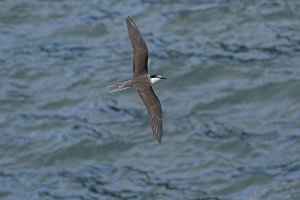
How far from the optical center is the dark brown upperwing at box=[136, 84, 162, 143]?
13014mm

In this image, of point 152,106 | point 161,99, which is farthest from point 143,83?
point 161,99

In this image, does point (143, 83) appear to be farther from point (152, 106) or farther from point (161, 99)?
point (161, 99)

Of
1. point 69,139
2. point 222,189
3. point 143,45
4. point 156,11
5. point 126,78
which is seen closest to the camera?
point 143,45

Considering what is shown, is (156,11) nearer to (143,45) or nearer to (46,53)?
(46,53)

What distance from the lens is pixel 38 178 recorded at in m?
15.7

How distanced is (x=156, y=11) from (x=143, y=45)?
5989mm

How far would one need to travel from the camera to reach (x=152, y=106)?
13203 millimetres

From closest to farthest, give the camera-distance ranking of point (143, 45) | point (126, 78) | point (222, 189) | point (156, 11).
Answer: point (143, 45) < point (222, 189) < point (126, 78) < point (156, 11)

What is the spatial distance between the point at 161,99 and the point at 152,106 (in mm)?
4020

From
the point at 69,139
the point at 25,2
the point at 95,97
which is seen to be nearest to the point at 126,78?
A: the point at 95,97

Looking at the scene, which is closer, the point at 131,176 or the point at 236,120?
the point at 131,176

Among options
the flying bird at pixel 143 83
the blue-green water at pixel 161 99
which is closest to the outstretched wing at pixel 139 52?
the flying bird at pixel 143 83

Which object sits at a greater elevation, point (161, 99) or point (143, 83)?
point (143, 83)

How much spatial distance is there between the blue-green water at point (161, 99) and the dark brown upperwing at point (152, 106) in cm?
224
